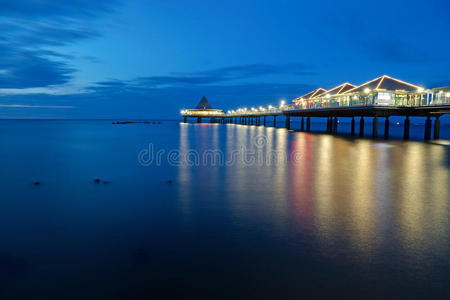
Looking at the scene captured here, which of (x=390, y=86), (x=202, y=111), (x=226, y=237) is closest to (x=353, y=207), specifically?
(x=226, y=237)

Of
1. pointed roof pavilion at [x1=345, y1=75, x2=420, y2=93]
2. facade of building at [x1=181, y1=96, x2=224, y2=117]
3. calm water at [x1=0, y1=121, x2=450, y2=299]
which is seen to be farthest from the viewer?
facade of building at [x1=181, y1=96, x2=224, y2=117]

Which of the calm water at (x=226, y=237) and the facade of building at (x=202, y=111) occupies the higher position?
the facade of building at (x=202, y=111)

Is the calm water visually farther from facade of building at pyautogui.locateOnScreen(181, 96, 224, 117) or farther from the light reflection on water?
facade of building at pyautogui.locateOnScreen(181, 96, 224, 117)

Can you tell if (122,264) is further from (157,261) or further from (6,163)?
(6,163)

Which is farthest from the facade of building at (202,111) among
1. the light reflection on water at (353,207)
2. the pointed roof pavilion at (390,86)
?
the light reflection on water at (353,207)

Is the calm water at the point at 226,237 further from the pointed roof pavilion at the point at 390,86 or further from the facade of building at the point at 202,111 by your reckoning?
the facade of building at the point at 202,111

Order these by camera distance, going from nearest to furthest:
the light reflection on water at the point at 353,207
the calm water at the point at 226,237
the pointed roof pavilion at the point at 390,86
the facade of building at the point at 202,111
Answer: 1. the calm water at the point at 226,237
2. the light reflection on water at the point at 353,207
3. the pointed roof pavilion at the point at 390,86
4. the facade of building at the point at 202,111

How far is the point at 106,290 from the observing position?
188 inches

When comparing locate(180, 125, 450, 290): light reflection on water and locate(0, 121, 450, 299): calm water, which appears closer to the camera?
locate(0, 121, 450, 299): calm water

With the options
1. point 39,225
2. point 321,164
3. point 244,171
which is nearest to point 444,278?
point 39,225

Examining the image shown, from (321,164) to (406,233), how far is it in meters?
11.8

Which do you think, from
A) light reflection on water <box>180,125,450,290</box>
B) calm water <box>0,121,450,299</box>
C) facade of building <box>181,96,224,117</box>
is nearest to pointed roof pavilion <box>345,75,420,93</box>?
light reflection on water <box>180,125,450,290</box>

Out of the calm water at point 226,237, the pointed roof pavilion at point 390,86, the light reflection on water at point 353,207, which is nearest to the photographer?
the calm water at point 226,237

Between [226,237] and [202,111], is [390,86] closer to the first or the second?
[226,237]
